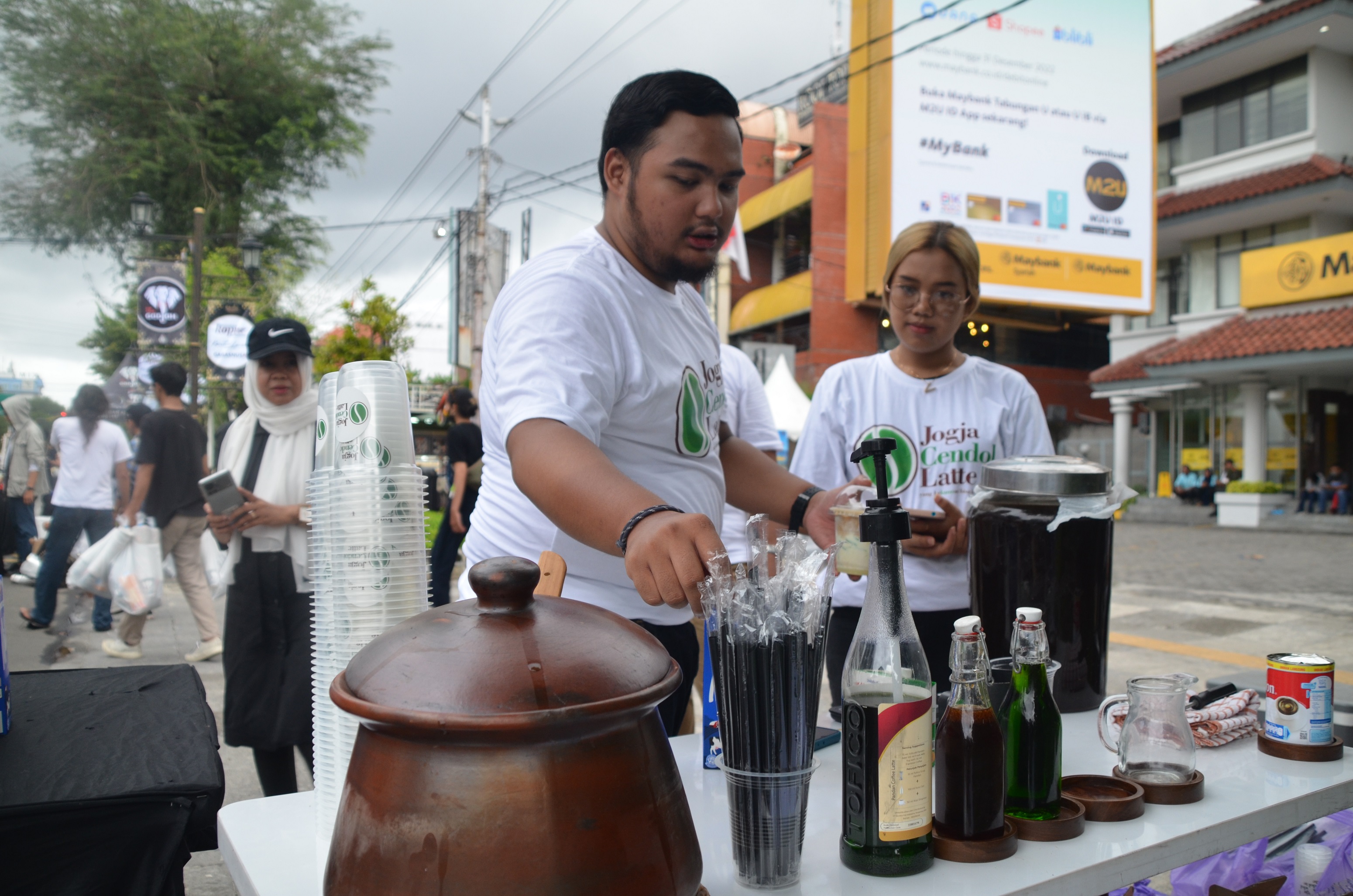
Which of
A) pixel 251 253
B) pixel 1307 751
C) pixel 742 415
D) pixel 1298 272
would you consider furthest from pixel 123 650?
pixel 1298 272

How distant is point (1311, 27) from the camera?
16.5 meters

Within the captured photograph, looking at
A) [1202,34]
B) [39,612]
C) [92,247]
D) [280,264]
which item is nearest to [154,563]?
[39,612]

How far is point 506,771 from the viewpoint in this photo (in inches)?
26.2

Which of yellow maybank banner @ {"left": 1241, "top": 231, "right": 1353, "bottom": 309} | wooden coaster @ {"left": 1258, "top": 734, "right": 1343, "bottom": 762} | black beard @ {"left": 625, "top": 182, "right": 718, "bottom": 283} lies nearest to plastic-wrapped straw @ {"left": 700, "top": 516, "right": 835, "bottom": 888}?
black beard @ {"left": 625, "top": 182, "right": 718, "bottom": 283}

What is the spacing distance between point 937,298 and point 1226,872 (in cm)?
146

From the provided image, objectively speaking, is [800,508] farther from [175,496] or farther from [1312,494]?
[1312,494]

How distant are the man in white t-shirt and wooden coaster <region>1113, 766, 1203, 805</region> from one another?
0.66 m

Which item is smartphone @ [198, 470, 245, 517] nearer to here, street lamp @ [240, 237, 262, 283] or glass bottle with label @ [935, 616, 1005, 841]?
glass bottle with label @ [935, 616, 1005, 841]

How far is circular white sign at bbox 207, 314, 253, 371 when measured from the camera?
1332cm

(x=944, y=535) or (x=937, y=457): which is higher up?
(x=937, y=457)

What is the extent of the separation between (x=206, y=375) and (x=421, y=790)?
1732 centimetres

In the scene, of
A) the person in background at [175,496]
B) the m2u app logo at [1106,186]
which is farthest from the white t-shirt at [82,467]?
the m2u app logo at [1106,186]

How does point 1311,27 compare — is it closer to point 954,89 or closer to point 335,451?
point 954,89

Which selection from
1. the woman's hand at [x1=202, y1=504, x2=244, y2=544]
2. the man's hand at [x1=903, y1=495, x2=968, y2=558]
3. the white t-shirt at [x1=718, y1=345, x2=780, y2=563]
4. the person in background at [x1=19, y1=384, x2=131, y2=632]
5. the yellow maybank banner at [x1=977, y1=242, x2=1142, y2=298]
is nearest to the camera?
the man's hand at [x1=903, y1=495, x2=968, y2=558]
